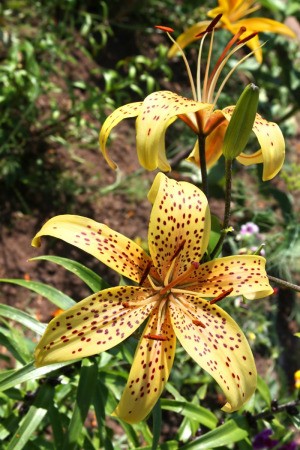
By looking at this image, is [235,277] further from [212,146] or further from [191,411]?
[191,411]

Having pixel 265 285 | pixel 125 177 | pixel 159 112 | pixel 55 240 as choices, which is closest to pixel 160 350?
pixel 265 285

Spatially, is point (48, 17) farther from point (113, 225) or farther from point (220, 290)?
point (220, 290)

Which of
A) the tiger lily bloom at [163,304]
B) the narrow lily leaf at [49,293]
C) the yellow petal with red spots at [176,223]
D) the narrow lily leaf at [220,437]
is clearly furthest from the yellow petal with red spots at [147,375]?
the narrow lily leaf at [220,437]

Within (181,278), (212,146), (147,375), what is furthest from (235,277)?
(212,146)

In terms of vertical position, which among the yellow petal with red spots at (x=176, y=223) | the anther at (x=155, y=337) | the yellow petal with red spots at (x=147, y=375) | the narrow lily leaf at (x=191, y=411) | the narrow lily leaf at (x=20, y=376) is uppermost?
the yellow petal with red spots at (x=176, y=223)

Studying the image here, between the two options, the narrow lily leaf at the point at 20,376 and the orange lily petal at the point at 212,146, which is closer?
the narrow lily leaf at the point at 20,376

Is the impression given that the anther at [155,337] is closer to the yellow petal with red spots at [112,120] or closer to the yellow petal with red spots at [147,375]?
the yellow petal with red spots at [147,375]
